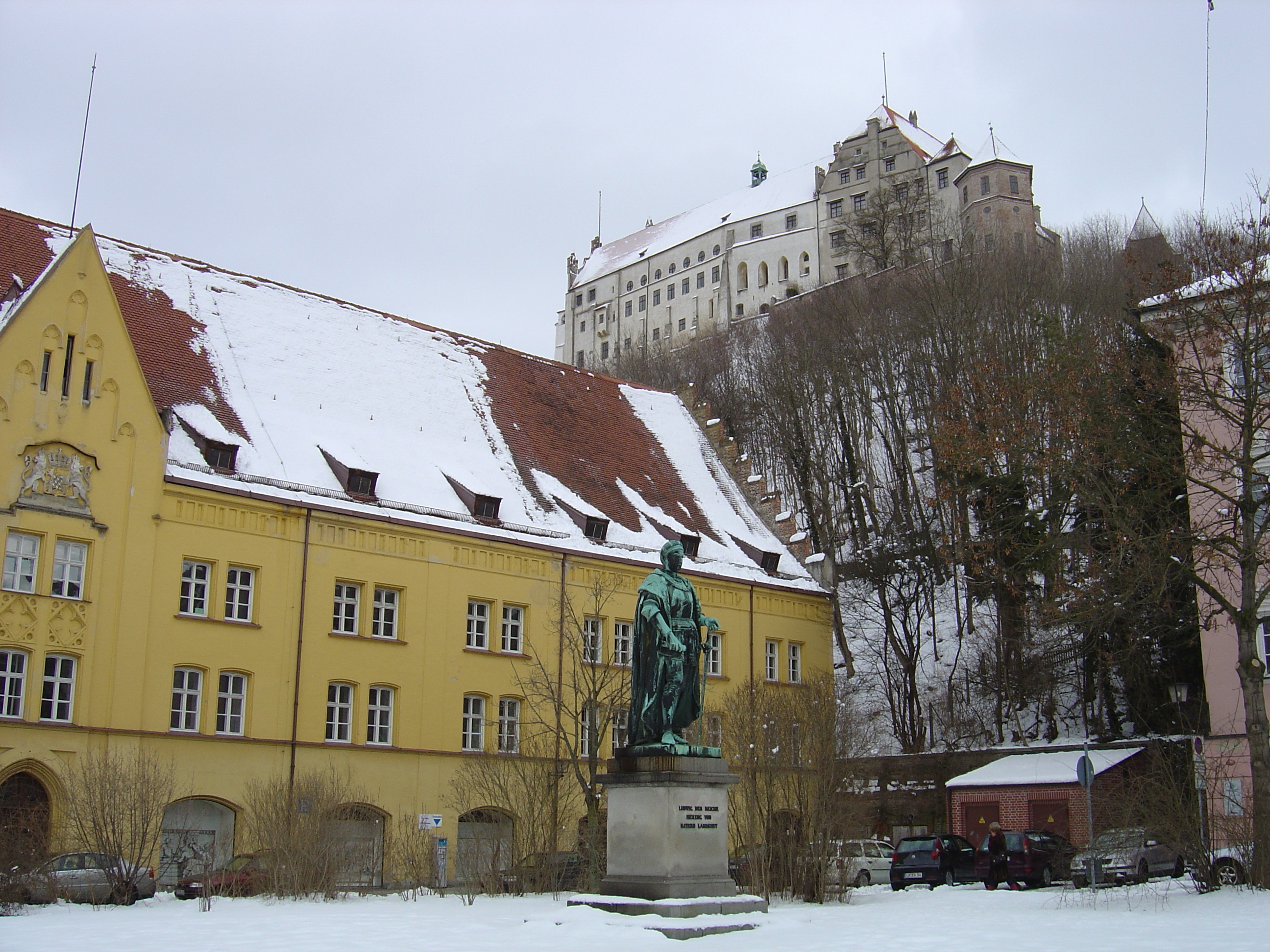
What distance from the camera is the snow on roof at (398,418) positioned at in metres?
28.5

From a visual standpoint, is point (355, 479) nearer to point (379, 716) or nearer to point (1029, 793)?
point (379, 716)

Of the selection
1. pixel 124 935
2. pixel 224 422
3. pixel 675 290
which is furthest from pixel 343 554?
Answer: pixel 675 290

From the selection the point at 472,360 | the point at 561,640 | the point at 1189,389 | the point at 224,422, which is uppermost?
the point at 472,360

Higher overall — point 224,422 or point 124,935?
point 224,422

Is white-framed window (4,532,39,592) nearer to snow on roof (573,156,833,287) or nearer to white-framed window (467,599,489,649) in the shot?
white-framed window (467,599,489,649)

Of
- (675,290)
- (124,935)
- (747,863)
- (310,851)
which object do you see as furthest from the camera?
(675,290)

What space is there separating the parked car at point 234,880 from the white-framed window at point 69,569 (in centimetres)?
588

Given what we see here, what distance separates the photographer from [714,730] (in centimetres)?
2766

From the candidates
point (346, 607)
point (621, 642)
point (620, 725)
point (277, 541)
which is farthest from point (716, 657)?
point (277, 541)

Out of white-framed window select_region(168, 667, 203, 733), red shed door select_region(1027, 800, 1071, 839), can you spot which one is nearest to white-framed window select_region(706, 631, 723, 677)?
red shed door select_region(1027, 800, 1071, 839)

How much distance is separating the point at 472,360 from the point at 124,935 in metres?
25.7

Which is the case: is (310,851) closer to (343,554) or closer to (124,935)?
(124,935)

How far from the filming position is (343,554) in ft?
92.7

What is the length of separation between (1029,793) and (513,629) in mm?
13166
